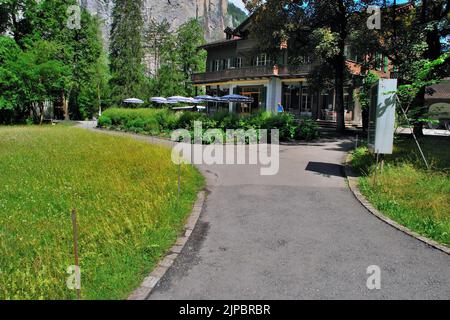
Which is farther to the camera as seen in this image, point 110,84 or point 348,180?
point 110,84

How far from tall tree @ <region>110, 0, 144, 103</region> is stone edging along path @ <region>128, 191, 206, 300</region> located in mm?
49165

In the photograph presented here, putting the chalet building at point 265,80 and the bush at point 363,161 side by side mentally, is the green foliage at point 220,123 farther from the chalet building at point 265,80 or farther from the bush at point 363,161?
the chalet building at point 265,80

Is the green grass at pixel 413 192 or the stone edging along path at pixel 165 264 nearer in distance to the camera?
the stone edging along path at pixel 165 264

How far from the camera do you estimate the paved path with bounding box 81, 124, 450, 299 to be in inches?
159

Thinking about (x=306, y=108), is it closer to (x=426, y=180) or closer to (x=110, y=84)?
(x=426, y=180)

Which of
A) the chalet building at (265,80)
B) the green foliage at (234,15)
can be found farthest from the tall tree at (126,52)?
the green foliage at (234,15)

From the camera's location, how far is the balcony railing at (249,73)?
3197cm

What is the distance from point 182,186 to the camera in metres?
8.60

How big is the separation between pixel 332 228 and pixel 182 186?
3.85 metres

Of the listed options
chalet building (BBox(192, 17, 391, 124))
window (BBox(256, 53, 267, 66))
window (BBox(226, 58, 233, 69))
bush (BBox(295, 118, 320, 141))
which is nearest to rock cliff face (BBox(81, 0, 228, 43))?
chalet building (BBox(192, 17, 391, 124))

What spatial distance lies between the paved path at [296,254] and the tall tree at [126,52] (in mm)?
48614

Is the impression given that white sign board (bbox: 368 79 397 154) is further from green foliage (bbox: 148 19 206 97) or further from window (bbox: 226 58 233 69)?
green foliage (bbox: 148 19 206 97)

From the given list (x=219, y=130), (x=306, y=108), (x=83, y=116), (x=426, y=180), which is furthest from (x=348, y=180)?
(x=83, y=116)

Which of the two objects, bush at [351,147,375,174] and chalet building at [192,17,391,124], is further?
chalet building at [192,17,391,124]
